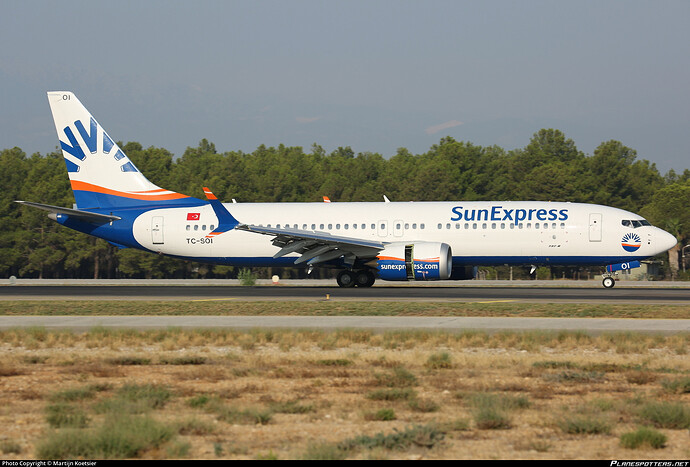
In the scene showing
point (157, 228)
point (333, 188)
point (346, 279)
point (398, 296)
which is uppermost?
point (333, 188)

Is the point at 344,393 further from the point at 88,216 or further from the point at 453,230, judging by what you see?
the point at 88,216

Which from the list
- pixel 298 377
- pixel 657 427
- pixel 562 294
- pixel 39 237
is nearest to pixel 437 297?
pixel 562 294

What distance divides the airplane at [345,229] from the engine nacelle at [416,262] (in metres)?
0.04

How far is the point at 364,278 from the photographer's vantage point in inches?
1532

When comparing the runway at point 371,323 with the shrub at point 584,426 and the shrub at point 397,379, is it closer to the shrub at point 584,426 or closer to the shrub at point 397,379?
the shrub at point 397,379

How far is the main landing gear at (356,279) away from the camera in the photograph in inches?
1532

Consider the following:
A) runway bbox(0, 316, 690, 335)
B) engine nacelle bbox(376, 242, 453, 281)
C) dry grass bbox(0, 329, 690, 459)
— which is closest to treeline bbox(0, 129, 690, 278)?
engine nacelle bbox(376, 242, 453, 281)

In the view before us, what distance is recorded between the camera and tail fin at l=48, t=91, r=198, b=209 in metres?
41.5

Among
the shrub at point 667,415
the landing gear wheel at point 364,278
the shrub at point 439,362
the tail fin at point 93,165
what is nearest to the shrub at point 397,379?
the shrub at point 439,362

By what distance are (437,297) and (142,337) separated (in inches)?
579

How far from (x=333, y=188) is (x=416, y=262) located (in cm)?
5856

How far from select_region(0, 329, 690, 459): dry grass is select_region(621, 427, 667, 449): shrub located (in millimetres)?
83

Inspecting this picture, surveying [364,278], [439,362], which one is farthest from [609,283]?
[439,362]

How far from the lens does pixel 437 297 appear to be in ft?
103
